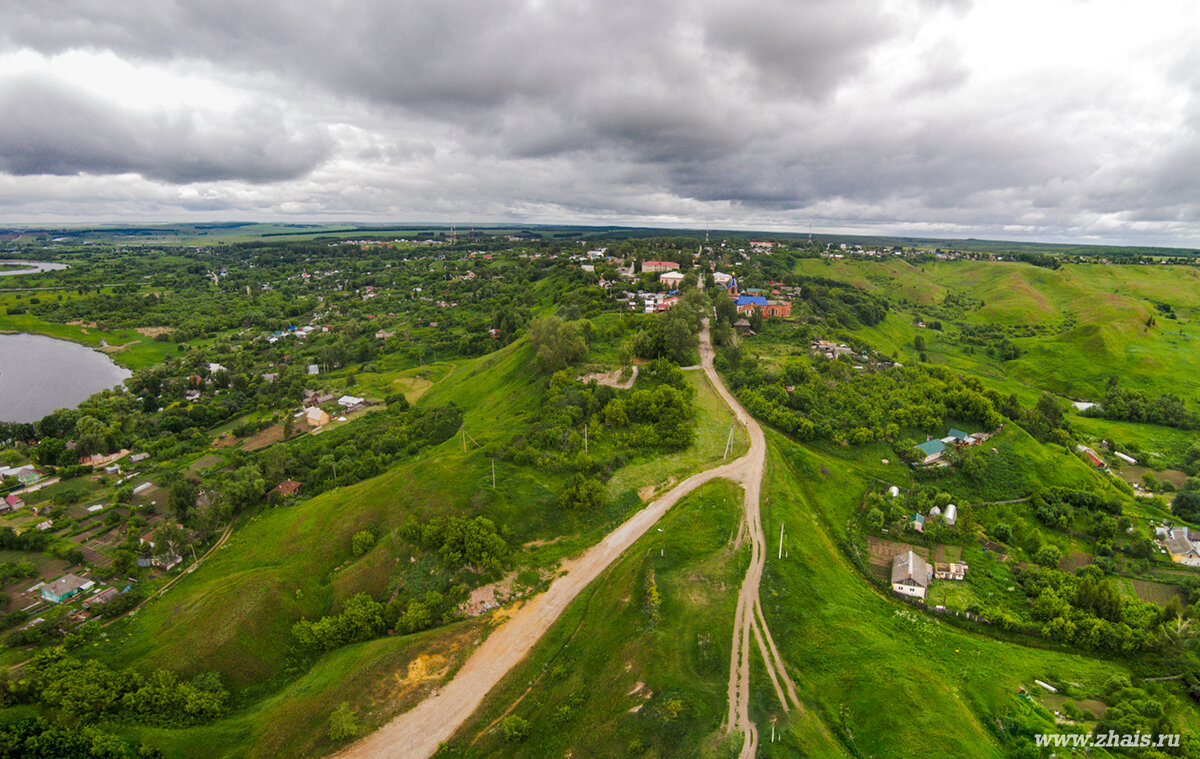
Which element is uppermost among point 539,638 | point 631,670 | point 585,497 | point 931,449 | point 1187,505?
point 931,449

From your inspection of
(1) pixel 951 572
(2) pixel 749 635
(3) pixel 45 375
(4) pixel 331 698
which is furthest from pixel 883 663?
(3) pixel 45 375

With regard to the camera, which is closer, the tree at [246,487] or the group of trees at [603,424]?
the group of trees at [603,424]

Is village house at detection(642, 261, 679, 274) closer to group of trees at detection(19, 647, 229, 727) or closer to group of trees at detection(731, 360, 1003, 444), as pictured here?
group of trees at detection(731, 360, 1003, 444)

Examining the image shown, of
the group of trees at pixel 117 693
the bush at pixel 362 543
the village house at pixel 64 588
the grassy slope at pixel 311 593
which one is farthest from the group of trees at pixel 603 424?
the village house at pixel 64 588

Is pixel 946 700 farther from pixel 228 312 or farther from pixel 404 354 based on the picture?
pixel 228 312

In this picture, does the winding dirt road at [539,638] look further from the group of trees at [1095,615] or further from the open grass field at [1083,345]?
the open grass field at [1083,345]

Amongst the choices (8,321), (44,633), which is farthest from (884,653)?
(8,321)

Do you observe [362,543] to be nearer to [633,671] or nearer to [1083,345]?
[633,671]

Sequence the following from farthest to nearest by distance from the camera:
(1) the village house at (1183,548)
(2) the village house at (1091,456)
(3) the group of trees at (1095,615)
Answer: (2) the village house at (1091,456)
(1) the village house at (1183,548)
(3) the group of trees at (1095,615)
